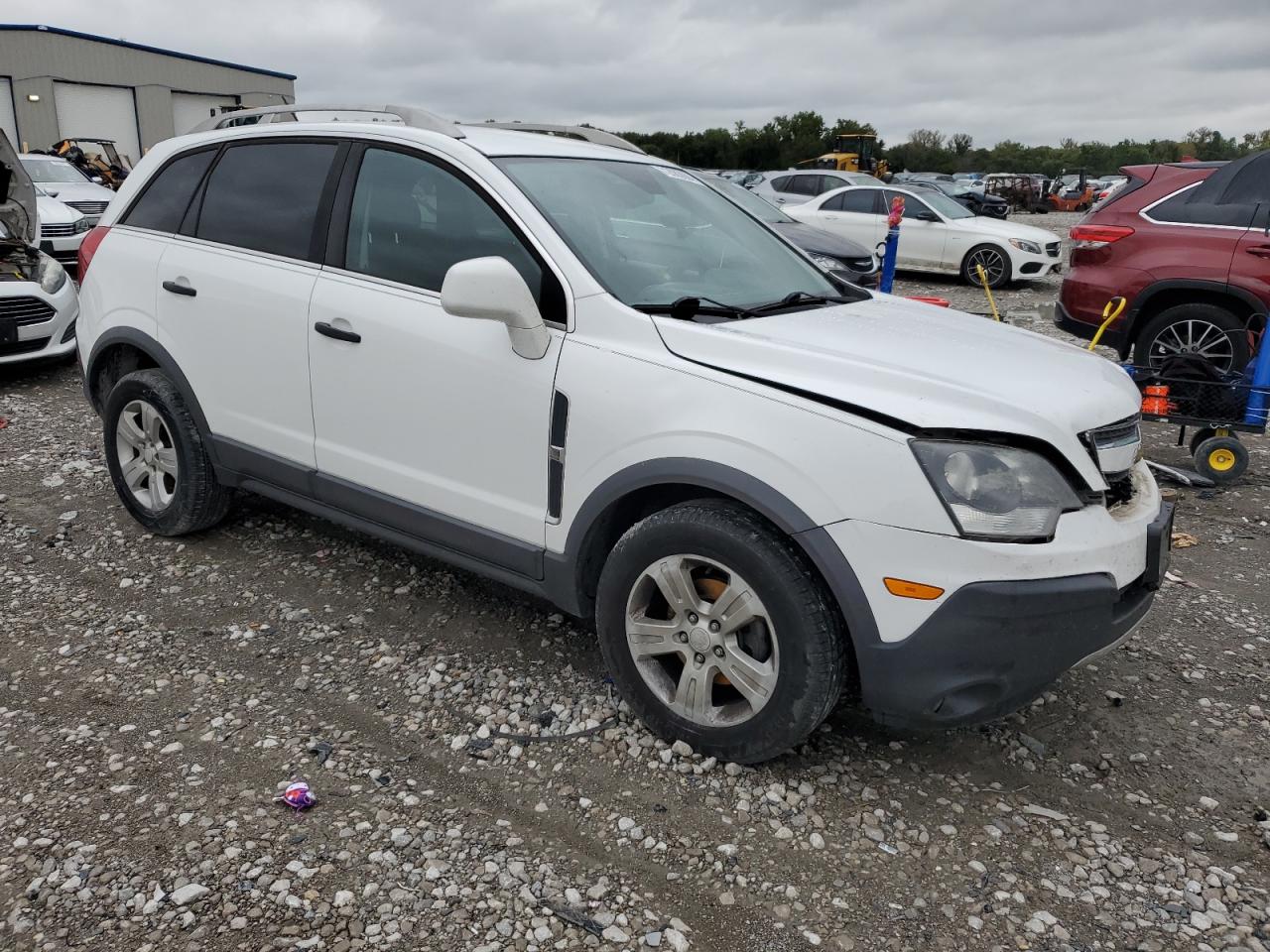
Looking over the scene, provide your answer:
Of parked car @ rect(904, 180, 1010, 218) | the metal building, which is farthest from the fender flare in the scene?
the metal building

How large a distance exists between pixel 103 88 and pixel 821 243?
3747cm

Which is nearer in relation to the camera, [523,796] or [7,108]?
[523,796]

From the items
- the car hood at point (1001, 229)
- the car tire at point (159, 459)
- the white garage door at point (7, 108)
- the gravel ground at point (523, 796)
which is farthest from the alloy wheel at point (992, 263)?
the white garage door at point (7, 108)

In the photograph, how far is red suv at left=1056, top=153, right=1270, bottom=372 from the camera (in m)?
6.57

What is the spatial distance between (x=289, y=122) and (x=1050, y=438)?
328 cm

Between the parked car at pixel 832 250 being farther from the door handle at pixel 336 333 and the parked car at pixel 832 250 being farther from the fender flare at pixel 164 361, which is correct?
the door handle at pixel 336 333

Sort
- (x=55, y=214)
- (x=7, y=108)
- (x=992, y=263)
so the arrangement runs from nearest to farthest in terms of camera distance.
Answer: (x=55, y=214) → (x=992, y=263) → (x=7, y=108)

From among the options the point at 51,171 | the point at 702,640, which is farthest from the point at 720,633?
the point at 51,171

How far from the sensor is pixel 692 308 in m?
3.04

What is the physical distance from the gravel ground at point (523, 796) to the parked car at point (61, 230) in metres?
9.59

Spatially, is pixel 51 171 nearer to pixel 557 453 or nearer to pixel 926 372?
pixel 557 453

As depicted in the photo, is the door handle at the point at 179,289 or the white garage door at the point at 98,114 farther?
the white garage door at the point at 98,114

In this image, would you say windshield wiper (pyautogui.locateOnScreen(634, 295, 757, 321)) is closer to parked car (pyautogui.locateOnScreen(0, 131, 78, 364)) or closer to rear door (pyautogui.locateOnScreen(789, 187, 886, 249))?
parked car (pyautogui.locateOnScreen(0, 131, 78, 364))

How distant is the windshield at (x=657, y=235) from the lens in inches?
124
